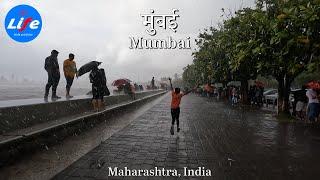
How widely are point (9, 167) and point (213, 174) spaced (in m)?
3.48

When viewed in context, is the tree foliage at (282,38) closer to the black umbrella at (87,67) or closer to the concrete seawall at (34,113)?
the black umbrella at (87,67)

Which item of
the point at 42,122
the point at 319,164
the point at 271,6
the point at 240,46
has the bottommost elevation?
the point at 319,164

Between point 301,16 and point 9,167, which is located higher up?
point 301,16

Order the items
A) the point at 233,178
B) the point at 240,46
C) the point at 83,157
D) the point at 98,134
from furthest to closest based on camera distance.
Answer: the point at 240,46 < the point at 98,134 < the point at 83,157 < the point at 233,178

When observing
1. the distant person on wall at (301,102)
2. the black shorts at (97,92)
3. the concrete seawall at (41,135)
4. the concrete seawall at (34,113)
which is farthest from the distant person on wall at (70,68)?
the distant person on wall at (301,102)

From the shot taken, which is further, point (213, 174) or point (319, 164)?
point (319, 164)

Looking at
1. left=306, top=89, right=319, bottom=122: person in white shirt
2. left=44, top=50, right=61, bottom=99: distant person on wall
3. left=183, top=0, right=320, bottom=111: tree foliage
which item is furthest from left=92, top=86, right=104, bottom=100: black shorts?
left=306, top=89, right=319, bottom=122: person in white shirt

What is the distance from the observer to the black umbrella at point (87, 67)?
1335 cm

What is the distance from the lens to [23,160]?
670cm

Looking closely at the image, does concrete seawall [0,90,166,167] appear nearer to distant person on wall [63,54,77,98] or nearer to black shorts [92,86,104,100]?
black shorts [92,86,104,100]

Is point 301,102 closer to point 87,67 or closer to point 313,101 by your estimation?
point 313,101

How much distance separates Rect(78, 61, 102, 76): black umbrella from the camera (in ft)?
43.8

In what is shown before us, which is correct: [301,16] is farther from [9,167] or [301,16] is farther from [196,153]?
[9,167]

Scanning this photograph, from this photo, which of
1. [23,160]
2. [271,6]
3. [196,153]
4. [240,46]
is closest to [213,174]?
[196,153]
